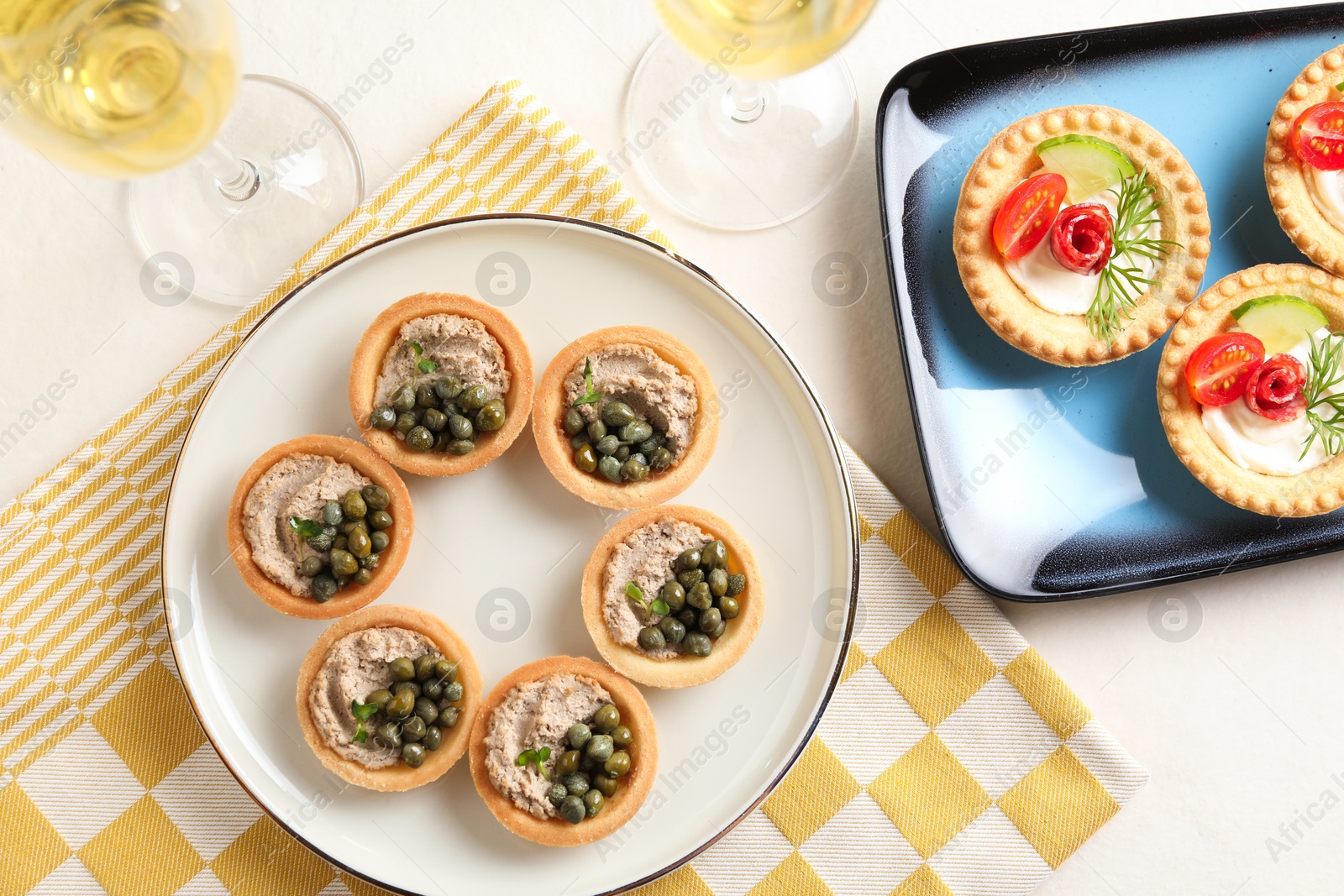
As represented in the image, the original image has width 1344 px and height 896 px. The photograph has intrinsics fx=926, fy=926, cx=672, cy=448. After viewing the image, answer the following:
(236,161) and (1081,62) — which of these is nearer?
(236,161)

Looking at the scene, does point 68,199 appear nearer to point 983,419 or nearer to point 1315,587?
point 983,419

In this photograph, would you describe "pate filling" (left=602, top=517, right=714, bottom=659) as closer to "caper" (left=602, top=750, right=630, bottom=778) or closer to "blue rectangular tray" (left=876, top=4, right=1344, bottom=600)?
"caper" (left=602, top=750, right=630, bottom=778)

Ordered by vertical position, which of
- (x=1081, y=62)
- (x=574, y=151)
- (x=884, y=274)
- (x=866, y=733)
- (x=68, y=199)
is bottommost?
(x=866, y=733)

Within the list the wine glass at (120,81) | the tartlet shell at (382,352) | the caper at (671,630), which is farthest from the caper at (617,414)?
the wine glass at (120,81)

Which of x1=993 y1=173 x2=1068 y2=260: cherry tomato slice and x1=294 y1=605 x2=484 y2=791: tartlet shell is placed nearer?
x1=294 y1=605 x2=484 y2=791: tartlet shell

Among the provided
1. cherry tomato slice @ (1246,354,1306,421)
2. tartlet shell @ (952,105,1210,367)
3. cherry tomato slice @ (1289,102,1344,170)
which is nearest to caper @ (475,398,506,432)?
tartlet shell @ (952,105,1210,367)

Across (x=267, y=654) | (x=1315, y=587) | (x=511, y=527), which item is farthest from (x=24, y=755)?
(x=1315, y=587)
